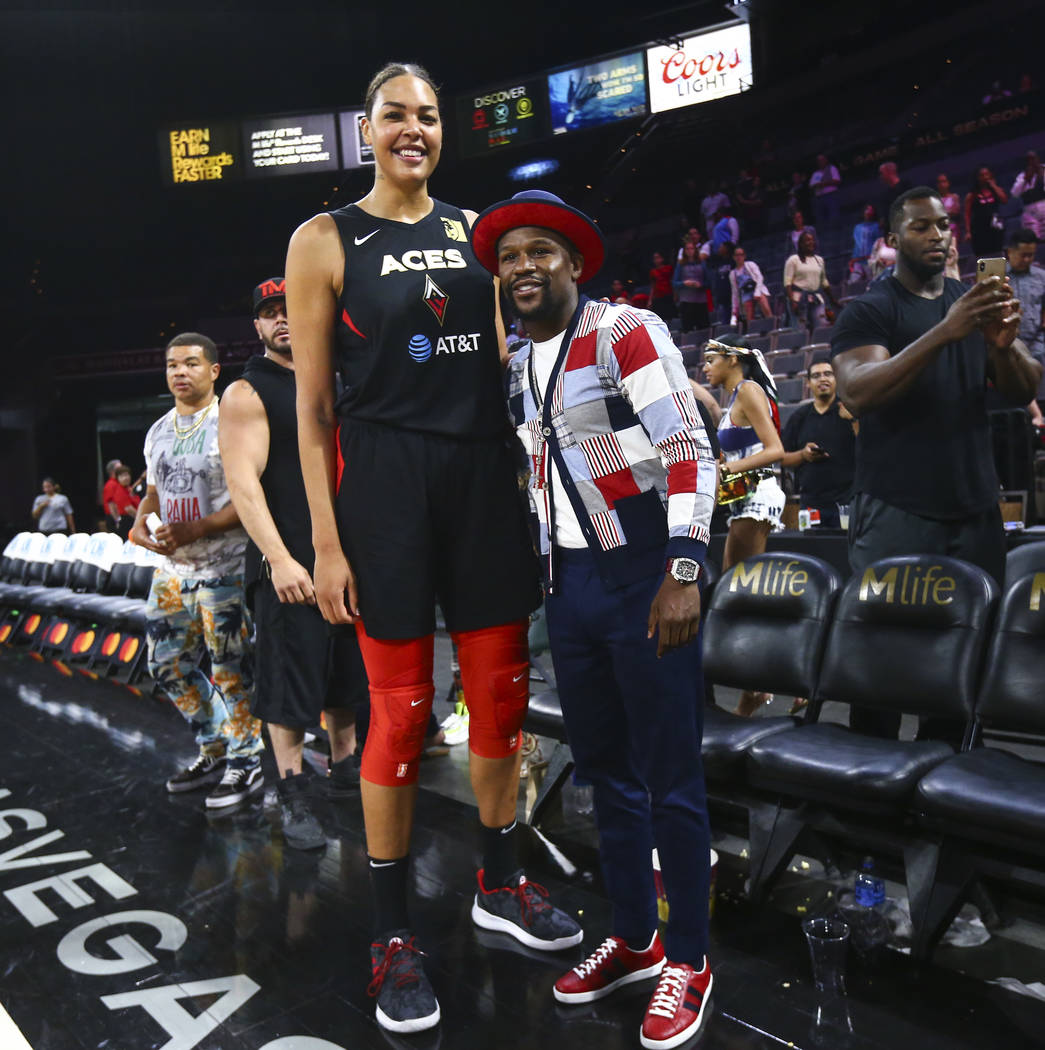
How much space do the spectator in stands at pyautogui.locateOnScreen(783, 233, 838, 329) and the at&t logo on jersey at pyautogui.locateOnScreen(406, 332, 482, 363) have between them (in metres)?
9.76

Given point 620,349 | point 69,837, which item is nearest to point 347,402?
point 620,349

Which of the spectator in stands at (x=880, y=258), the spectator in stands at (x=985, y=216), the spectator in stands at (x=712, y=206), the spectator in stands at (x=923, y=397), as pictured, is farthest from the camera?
the spectator in stands at (x=712, y=206)

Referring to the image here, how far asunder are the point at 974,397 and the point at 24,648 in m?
7.68

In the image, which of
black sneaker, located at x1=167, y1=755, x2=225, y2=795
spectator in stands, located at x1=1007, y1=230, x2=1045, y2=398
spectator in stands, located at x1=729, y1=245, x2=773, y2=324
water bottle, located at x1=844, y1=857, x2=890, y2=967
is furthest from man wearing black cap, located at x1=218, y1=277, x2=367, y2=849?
spectator in stands, located at x1=729, y1=245, x2=773, y2=324

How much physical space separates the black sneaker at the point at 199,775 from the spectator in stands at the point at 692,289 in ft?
35.8

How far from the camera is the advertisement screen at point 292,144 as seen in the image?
1599cm

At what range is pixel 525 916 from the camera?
2180mm

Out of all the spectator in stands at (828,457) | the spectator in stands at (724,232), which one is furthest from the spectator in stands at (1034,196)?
the spectator in stands at (828,457)

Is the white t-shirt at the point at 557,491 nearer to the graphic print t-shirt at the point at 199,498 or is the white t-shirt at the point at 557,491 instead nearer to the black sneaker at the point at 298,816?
the black sneaker at the point at 298,816

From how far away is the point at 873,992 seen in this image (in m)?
1.91

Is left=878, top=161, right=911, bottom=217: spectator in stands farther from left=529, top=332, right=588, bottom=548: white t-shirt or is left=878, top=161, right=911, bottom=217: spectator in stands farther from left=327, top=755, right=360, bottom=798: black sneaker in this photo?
left=529, top=332, right=588, bottom=548: white t-shirt

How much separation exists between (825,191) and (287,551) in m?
12.9

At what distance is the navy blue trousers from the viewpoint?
1742 millimetres

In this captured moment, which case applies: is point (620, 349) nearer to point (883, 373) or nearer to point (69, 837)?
point (883, 373)
